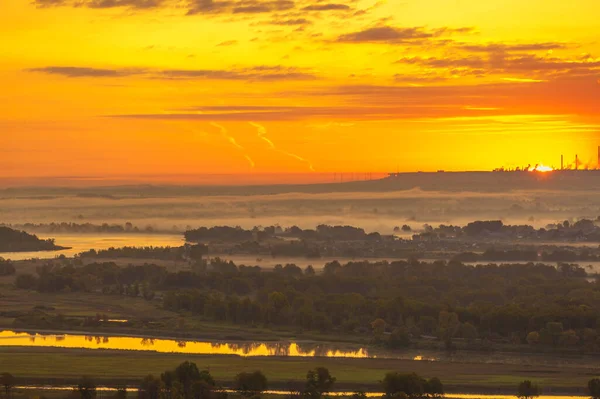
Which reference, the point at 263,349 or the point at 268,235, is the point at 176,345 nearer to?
the point at 263,349

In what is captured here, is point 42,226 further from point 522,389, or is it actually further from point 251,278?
point 522,389

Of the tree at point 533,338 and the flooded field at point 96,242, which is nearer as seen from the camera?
the tree at point 533,338

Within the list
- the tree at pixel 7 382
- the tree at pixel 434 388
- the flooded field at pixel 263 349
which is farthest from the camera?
the flooded field at pixel 263 349

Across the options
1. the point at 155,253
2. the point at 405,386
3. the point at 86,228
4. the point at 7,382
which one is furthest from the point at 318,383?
the point at 86,228

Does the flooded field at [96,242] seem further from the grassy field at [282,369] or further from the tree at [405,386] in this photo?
the tree at [405,386]

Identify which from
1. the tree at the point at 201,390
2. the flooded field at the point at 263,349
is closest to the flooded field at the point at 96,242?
the flooded field at the point at 263,349

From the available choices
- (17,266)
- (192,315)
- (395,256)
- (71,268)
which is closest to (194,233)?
(395,256)
